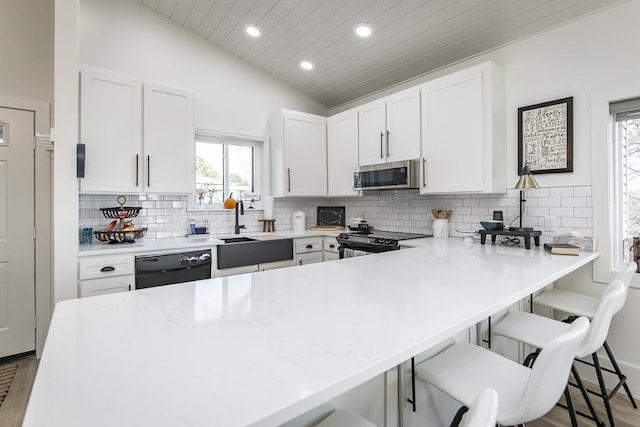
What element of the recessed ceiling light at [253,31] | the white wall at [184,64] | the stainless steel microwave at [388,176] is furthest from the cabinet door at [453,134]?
the white wall at [184,64]

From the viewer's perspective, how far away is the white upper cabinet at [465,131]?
2.53 meters

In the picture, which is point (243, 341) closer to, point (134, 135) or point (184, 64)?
point (134, 135)

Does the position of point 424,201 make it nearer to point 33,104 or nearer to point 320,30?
point 320,30

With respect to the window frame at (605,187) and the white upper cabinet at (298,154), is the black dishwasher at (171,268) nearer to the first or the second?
the white upper cabinet at (298,154)

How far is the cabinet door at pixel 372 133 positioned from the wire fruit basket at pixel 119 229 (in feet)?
7.44

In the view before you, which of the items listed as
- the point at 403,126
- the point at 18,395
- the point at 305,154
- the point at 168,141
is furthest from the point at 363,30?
the point at 18,395

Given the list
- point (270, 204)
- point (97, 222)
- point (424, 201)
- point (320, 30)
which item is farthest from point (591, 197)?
point (97, 222)

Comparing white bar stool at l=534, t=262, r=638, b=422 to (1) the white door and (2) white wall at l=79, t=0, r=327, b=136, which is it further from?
(1) the white door

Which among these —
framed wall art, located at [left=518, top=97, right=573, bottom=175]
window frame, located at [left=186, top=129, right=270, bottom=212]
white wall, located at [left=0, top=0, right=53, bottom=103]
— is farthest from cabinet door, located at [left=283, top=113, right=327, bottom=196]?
white wall, located at [left=0, top=0, right=53, bottom=103]

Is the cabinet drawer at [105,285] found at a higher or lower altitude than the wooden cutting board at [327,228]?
lower

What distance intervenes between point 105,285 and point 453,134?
2966 millimetres

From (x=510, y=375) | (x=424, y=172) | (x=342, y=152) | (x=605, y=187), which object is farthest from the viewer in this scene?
(x=342, y=152)

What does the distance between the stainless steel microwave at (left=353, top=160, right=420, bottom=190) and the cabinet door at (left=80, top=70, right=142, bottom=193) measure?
83.3 inches

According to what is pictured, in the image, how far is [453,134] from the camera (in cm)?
271
